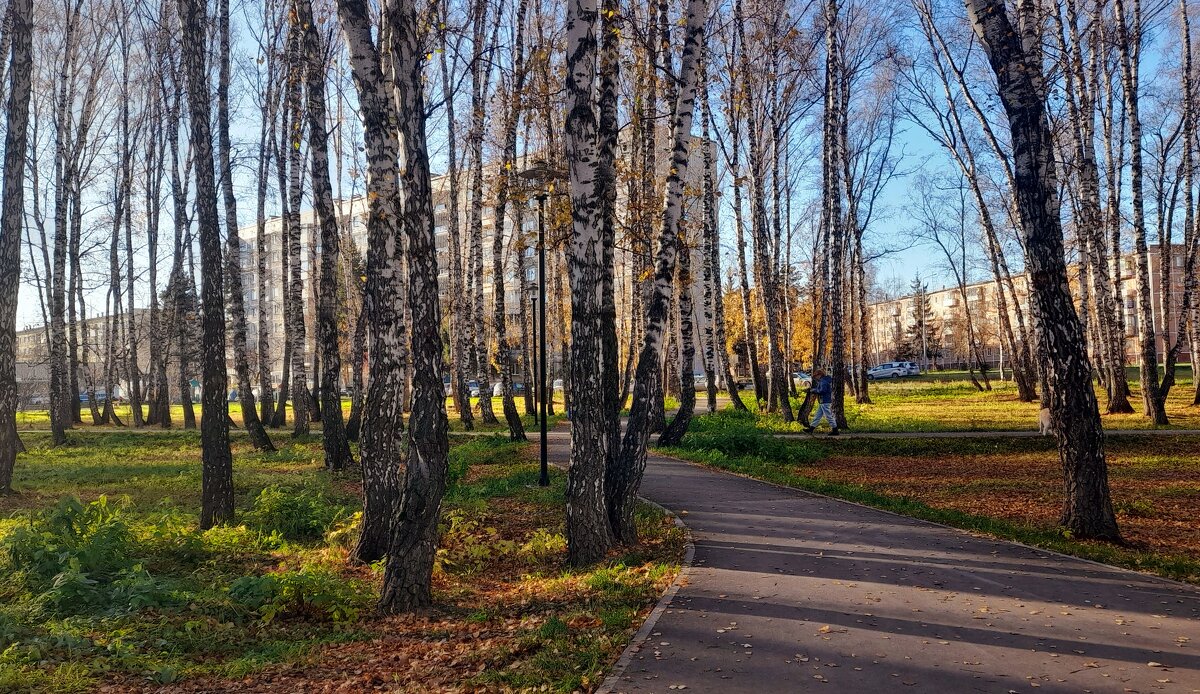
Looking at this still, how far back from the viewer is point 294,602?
6.57 m

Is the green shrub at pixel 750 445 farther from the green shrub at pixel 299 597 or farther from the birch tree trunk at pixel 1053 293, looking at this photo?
→ the green shrub at pixel 299 597

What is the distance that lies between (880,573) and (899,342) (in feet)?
310

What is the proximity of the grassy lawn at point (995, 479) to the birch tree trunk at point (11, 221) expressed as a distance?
39.4 ft

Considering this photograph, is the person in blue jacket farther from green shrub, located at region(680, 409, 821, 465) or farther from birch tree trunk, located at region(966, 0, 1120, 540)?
birch tree trunk, located at region(966, 0, 1120, 540)

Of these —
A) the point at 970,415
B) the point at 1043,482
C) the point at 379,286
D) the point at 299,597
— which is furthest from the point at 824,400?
the point at 299,597

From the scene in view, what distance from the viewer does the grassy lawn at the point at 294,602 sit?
195 inches

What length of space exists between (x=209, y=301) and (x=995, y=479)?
12.1 metres

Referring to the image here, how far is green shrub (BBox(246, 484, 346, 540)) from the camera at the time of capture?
9.42 m

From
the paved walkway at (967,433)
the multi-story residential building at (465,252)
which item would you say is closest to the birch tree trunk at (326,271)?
the multi-story residential building at (465,252)

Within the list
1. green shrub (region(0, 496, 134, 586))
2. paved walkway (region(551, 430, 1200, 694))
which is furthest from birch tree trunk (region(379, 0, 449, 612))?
green shrub (region(0, 496, 134, 586))

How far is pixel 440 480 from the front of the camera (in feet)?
21.2

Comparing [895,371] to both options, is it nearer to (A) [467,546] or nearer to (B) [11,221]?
(A) [467,546]

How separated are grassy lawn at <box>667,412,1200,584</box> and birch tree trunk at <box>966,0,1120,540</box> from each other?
1.61ft

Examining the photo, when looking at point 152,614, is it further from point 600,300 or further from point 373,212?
point 600,300
